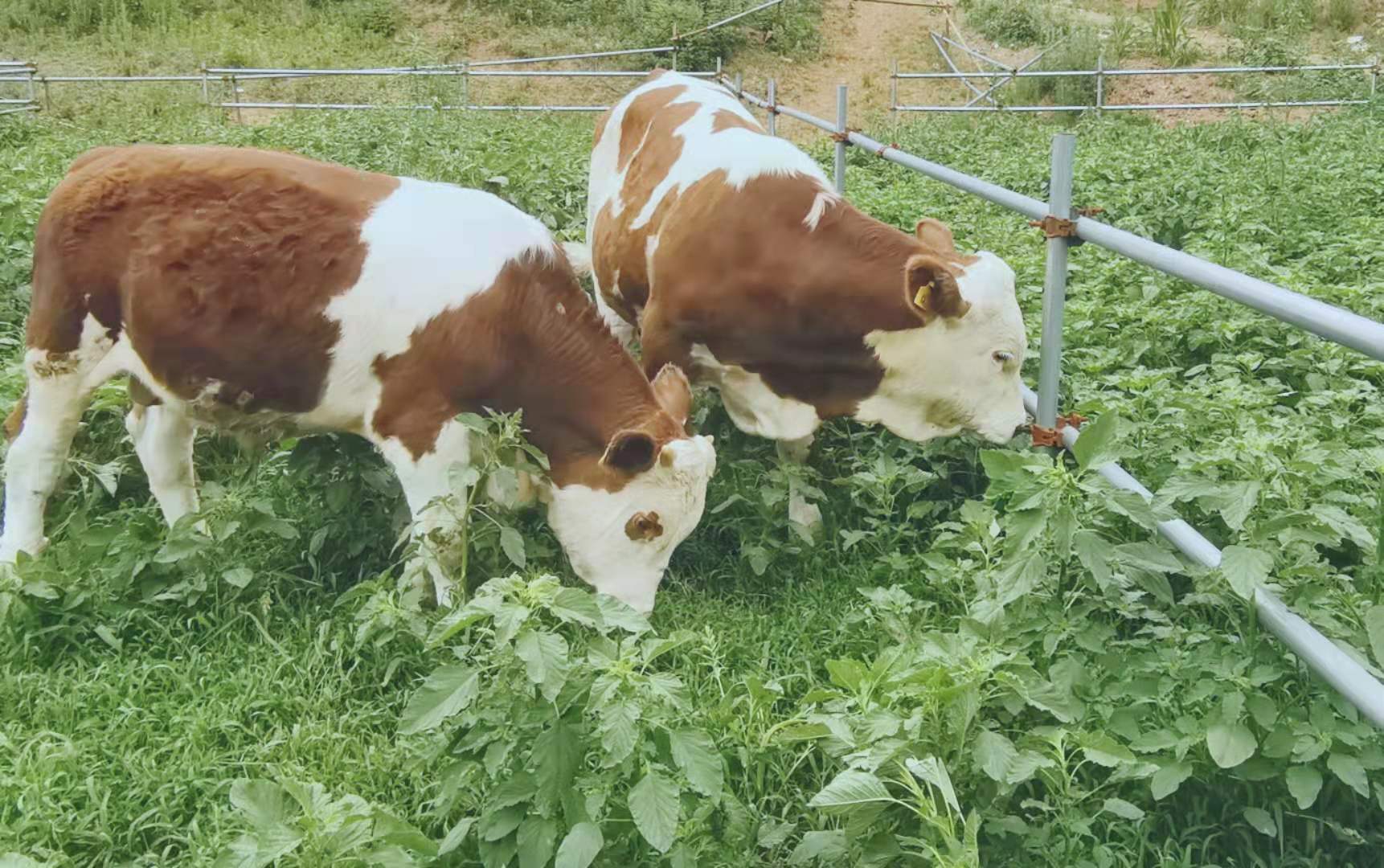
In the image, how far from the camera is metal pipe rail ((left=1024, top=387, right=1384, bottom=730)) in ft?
7.15

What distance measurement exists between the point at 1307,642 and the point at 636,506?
1.87 meters

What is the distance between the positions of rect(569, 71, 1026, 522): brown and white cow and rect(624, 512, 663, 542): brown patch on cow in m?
0.93

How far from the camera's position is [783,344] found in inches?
175

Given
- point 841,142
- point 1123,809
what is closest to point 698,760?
point 1123,809

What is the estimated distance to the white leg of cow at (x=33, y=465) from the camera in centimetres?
409

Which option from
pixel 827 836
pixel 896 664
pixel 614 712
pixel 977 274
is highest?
pixel 977 274

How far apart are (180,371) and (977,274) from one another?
8.94 ft

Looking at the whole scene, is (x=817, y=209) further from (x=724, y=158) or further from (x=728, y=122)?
(x=728, y=122)

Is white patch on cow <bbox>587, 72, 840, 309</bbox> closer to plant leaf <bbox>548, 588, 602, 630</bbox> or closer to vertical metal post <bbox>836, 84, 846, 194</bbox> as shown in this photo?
vertical metal post <bbox>836, 84, 846, 194</bbox>

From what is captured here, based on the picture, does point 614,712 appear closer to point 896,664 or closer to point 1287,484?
point 896,664

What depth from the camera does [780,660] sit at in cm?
357

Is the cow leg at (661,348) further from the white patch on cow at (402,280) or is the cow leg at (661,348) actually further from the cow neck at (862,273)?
the white patch on cow at (402,280)

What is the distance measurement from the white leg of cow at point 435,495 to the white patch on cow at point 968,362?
62.0 inches

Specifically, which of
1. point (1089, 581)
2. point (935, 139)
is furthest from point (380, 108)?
point (1089, 581)
